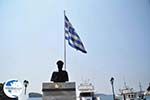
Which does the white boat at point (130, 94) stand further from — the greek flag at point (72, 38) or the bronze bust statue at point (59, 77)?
the bronze bust statue at point (59, 77)

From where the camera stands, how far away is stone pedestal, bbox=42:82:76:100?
185 inches

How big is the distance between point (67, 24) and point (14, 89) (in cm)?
274

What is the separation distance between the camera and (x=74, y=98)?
472cm

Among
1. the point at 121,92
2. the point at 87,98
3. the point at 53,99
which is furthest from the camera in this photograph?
the point at 121,92

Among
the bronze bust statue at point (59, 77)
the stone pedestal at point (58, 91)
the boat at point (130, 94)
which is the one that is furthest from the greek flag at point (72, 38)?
the boat at point (130, 94)

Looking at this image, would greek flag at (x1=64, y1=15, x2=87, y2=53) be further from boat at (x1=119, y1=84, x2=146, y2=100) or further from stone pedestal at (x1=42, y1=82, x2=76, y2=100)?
boat at (x1=119, y1=84, x2=146, y2=100)

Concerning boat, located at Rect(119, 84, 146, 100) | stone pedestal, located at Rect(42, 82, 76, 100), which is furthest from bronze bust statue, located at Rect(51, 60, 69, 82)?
boat, located at Rect(119, 84, 146, 100)

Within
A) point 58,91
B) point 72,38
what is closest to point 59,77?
point 58,91

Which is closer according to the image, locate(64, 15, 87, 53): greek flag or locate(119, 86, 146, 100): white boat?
locate(64, 15, 87, 53): greek flag

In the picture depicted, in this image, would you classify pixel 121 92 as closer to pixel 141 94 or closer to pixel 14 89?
pixel 141 94

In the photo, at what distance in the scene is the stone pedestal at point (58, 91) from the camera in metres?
4.71

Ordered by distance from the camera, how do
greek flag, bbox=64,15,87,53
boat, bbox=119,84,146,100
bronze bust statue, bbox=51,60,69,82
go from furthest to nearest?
boat, bbox=119,84,146,100 < greek flag, bbox=64,15,87,53 < bronze bust statue, bbox=51,60,69,82

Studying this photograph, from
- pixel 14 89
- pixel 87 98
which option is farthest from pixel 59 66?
pixel 87 98

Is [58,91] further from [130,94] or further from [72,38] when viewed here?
[130,94]
